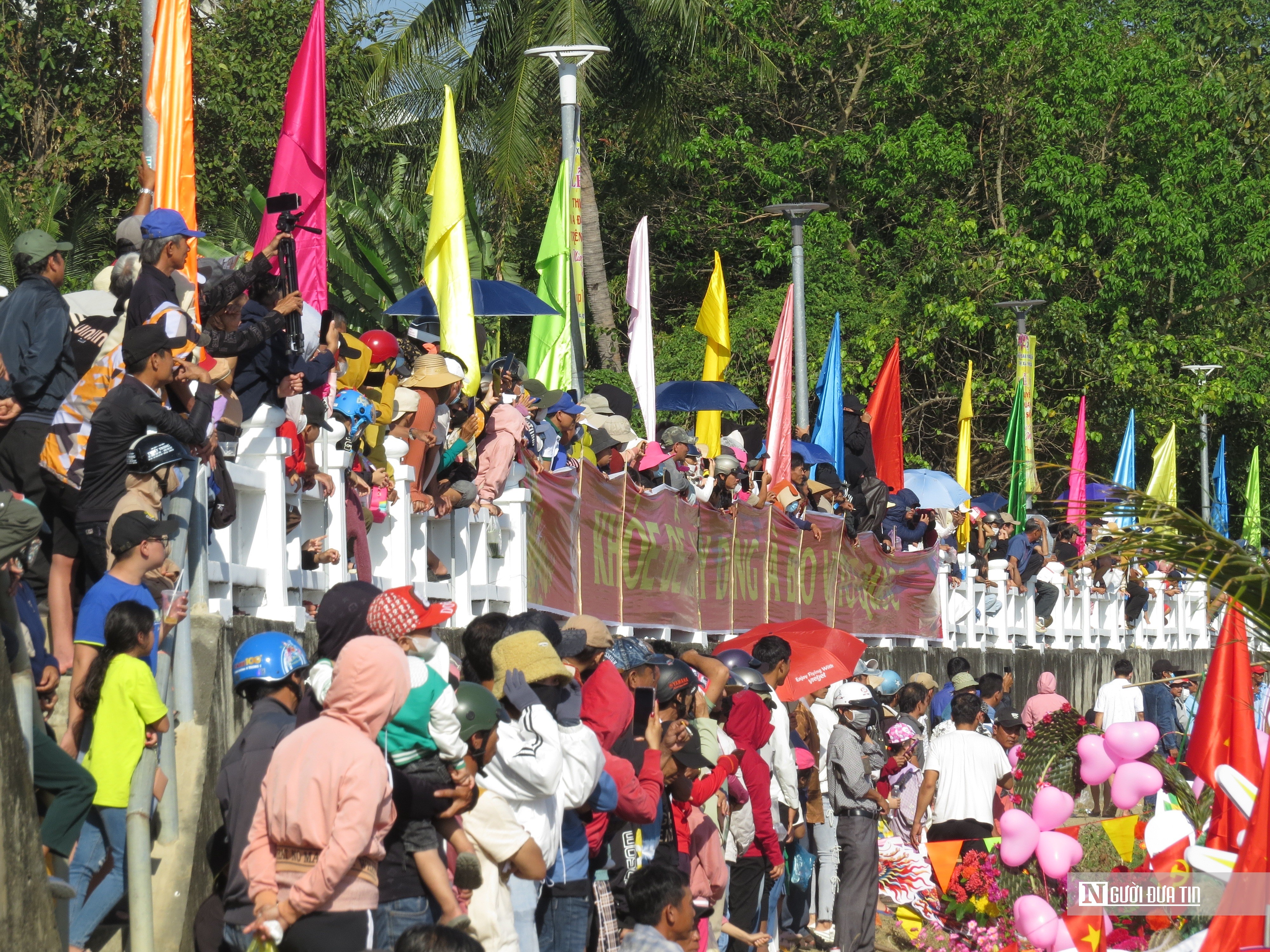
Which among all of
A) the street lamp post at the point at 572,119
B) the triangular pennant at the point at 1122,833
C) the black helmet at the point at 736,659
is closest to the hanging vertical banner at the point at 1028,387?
the street lamp post at the point at 572,119

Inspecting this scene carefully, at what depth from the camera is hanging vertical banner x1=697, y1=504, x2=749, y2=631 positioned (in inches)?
600

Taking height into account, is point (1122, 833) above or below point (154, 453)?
below

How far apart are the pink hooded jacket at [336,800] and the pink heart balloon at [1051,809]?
5.62 meters

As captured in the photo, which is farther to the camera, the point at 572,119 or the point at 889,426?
the point at 889,426

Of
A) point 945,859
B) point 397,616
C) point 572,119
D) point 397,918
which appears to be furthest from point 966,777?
point 572,119

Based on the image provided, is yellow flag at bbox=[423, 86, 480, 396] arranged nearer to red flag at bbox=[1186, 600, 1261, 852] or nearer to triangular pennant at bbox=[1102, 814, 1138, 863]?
triangular pennant at bbox=[1102, 814, 1138, 863]

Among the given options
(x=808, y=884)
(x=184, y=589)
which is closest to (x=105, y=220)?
(x=808, y=884)

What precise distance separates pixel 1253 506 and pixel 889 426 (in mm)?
11177

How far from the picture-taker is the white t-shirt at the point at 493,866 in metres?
6.29

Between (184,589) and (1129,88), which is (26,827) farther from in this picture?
(1129,88)

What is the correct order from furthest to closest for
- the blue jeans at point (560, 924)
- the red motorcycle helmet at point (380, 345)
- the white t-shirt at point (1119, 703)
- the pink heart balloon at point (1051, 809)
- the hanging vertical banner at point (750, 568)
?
the white t-shirt at point (1119, 703), the hanging vertical banner at point (750, 568), the red motorcycle helmet at point (380, 345), the pink heart balloon at point (1051, 809), the blue jeans at point (560, 924)

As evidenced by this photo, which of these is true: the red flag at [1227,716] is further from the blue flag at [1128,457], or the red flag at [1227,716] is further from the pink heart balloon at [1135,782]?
the blue flag at [1128,457]

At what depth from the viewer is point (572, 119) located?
1689 centimetres

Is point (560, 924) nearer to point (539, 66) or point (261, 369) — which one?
point (261, 369)
